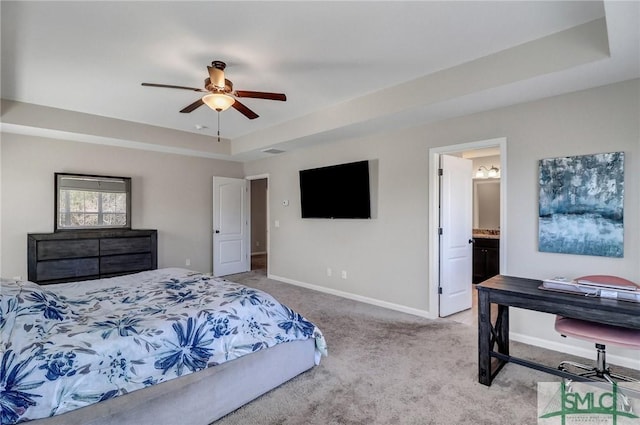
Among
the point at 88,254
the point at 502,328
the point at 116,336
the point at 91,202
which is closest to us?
the point at 116,336

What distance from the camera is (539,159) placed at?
3047 millimetres

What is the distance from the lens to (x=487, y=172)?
5965 millimetres

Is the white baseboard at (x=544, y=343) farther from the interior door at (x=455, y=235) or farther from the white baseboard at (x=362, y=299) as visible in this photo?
the interior door at (x=455, y=235)

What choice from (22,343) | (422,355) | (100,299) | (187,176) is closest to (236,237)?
(187,176)

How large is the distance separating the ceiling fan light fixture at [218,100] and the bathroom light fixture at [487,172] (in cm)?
A: 497

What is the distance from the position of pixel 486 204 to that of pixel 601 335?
438 cm

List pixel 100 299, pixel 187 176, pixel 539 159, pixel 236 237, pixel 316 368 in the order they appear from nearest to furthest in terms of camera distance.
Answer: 1. pixel 100 299
2. pixel 316 368
3. pixel 539 159
4. pixel 187 176
5. pixel 236 237

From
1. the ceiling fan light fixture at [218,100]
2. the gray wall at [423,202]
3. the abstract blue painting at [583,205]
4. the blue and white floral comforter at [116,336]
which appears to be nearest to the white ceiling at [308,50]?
the gray wall at [423,202]

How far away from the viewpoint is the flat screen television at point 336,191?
4.52 meters

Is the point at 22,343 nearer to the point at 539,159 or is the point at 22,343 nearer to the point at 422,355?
the point at 422,355

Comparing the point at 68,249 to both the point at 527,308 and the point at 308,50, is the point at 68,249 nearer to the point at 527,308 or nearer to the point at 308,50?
the point at 308,50

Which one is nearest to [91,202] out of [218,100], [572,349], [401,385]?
[218,100]

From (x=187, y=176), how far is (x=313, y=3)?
4590 millimetres

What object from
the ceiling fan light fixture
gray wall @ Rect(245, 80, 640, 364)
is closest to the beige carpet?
gray wall @ Rect(245, 80, 640, 364)
